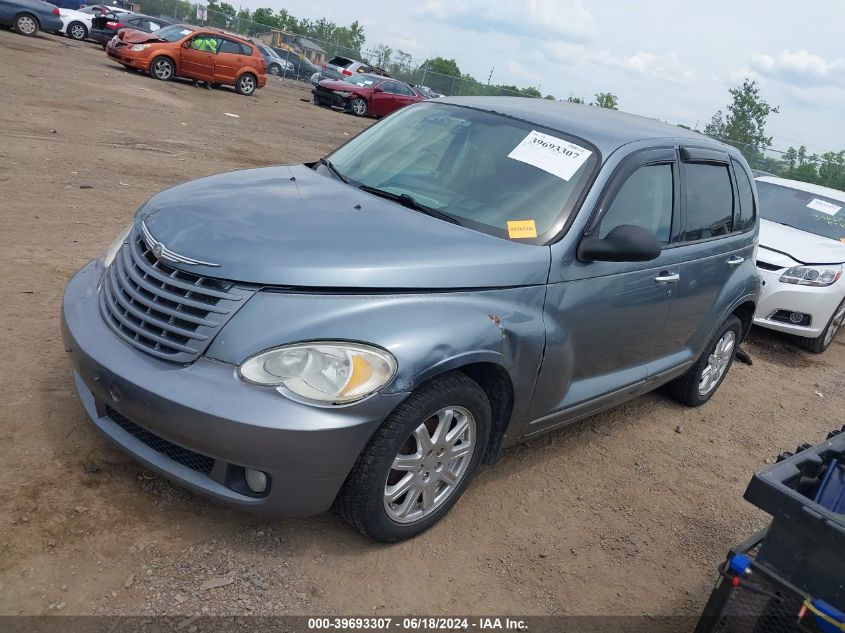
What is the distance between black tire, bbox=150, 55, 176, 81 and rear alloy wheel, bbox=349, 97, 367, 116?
6.26m

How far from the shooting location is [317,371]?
2615mm

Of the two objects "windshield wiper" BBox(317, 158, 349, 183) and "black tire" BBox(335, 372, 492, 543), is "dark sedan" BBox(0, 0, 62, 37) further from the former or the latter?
"black tire" BBox(335, 372, 492, 543)

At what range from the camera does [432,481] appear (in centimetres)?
307

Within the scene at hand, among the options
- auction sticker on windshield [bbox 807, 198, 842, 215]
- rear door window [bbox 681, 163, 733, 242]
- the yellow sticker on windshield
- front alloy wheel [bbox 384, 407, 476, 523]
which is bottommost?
front alloy wheel [bbox 384, 407, 476, 523]

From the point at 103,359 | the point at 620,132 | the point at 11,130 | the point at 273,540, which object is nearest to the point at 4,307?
the point at 103,359

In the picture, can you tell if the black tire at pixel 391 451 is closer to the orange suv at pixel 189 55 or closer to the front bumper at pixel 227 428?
the front bumper at pixel 227 428

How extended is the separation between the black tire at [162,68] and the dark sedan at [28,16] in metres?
5.59

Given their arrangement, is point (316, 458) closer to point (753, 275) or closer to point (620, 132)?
point (620, 132)

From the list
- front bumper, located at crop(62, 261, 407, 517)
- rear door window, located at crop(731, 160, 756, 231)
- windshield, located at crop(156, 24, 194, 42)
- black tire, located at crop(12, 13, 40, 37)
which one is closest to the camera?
front bumper, located at crop(62, 261, 407, 517)

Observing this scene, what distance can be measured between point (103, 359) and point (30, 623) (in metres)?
0.95

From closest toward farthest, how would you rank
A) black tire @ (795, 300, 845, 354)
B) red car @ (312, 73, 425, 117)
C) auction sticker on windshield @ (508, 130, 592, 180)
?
auction sticker on windshield @ (508, 130, 592, 180) < black tire @ (795, 300, 845, 354) < red car @ (312, 73, 425, 117)

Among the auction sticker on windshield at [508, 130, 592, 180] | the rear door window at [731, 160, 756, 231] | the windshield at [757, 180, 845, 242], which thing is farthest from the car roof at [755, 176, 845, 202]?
the auction sticker on windshield at [508, 130, 592, 180]

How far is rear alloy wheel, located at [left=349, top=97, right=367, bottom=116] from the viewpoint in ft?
79.2

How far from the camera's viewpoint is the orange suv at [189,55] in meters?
19.1
